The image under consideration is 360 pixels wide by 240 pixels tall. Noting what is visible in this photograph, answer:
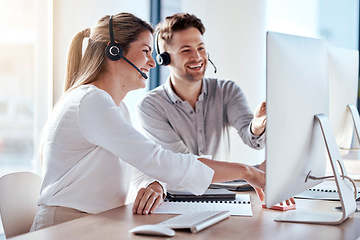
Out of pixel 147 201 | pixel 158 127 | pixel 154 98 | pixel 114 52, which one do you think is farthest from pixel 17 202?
pixel 154 98

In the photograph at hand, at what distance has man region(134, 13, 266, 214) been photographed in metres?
2.56

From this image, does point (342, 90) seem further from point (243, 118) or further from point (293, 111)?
point (293, 111)

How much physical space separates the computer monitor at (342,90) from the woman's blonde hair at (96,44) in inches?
30.7

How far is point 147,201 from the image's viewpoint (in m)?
1.52

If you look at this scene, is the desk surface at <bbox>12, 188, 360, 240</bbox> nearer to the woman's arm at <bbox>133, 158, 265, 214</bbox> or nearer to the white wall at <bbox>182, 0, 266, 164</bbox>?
the woman's arm at <bbox>133, 158, 265, 214</bbox>

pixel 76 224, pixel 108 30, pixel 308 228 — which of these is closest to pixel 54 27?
pixel 108 30

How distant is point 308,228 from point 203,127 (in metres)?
1.33

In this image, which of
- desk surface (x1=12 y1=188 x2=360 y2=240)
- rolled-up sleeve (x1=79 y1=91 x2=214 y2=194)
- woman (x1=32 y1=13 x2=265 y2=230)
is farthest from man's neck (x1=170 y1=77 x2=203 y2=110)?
desk surface (x1=12 y1=188 x2=360 y2=240)

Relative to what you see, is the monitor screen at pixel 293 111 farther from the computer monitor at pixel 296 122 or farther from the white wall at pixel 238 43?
the white wall at pixel 238 43

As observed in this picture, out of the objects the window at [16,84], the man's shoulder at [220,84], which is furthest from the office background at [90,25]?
the man's shoulder at [220,84]

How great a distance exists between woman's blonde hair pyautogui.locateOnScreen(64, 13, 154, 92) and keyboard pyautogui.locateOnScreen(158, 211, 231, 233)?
65 centimetres

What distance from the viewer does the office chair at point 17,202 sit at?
1607 mm

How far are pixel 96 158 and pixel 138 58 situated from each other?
1.48 ft

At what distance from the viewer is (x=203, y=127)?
260 cm
